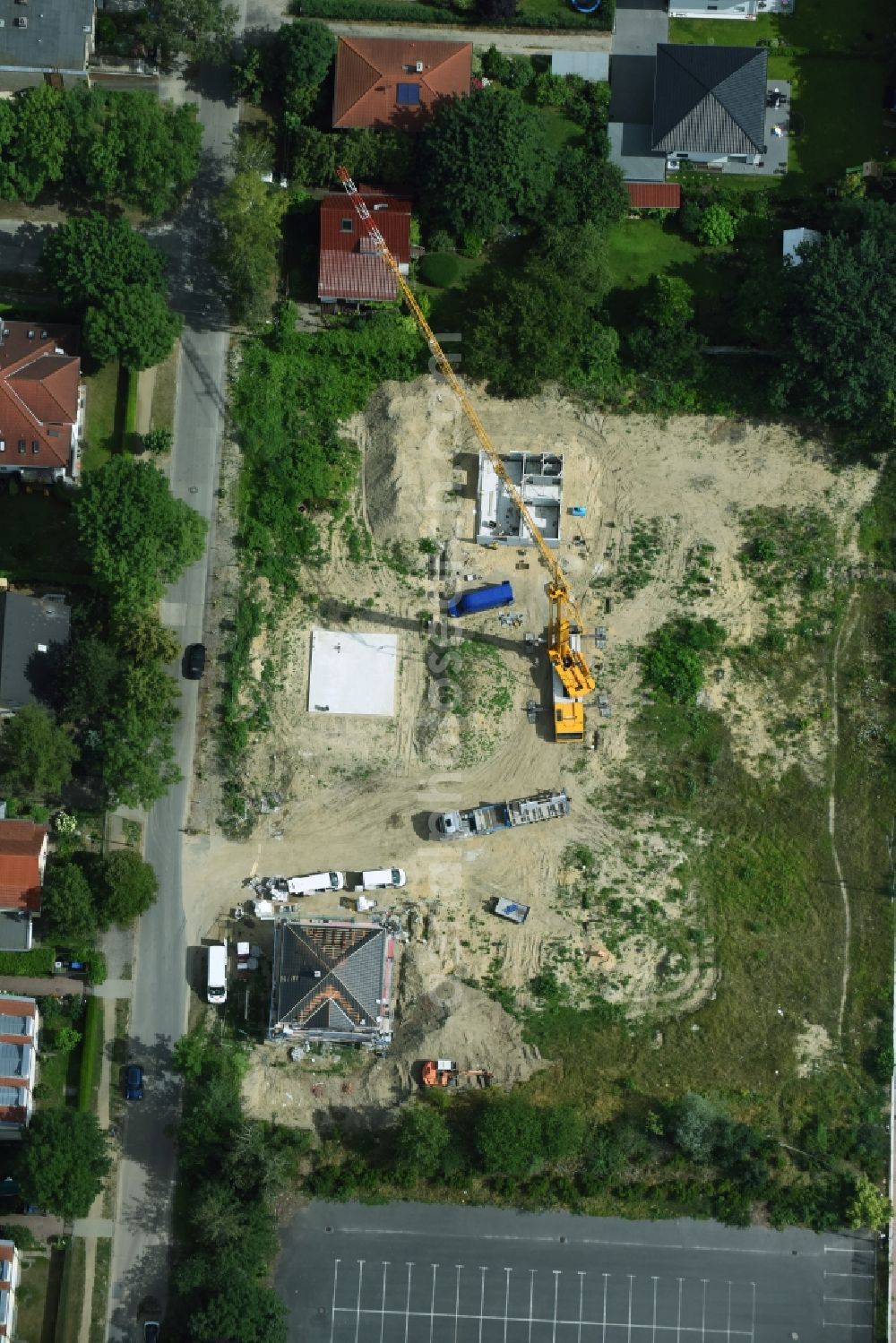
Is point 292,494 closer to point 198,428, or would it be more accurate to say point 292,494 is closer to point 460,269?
point 198,428

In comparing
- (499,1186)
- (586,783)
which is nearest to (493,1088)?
(499,1186)

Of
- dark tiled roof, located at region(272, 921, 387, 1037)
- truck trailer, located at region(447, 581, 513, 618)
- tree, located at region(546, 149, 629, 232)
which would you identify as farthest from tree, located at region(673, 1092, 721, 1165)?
tree, located at region(546, 149, 629, 232)

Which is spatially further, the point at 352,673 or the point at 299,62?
the point at 299,62

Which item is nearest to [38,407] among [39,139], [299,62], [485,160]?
[39,139]

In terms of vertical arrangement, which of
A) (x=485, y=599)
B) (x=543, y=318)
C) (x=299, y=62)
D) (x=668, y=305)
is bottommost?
(x=485, y=599)

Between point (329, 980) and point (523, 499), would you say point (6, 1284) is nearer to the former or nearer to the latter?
point (329, 980)

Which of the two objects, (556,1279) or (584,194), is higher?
(584,194)

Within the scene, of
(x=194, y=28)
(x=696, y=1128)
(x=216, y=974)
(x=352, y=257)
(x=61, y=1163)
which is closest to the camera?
(x=61, y=1163)
